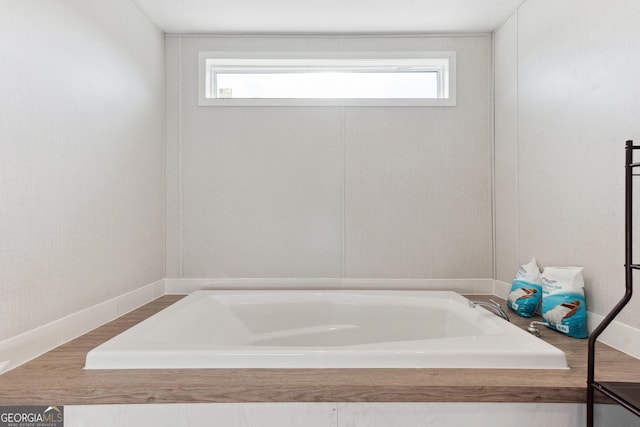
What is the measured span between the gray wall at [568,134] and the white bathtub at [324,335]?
43 centimetres

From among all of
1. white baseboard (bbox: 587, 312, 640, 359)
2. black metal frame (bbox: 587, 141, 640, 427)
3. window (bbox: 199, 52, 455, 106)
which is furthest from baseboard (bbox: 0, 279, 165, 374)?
white baseboard (bbox: 587, 312, 640, 359)

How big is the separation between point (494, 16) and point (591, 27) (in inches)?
29.3

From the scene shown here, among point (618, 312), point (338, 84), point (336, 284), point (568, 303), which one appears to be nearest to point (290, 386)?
point (618, 312)

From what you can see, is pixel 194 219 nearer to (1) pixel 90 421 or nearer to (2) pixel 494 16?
(1) pixel 90 421

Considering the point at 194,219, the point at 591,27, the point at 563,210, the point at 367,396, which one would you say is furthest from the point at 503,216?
the point at 194,219

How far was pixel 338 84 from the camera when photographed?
93.8 inches

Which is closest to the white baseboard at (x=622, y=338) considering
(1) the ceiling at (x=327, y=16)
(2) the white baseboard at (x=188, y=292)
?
(2) the white baseboard at (x=188, y=292)

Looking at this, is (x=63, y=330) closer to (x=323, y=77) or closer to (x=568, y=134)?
(x=323, y=77)

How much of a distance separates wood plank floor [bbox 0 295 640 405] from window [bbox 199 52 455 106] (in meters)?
1.70

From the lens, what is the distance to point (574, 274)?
147 cm

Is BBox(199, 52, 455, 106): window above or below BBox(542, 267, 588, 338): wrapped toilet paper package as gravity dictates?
above

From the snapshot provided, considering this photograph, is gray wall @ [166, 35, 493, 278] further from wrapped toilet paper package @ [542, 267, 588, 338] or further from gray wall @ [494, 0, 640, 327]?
wrapped toilet paper package @ [542, 267, 588, 338]

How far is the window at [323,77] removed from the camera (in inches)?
91.2

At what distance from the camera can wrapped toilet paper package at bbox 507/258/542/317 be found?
175 centimetres
